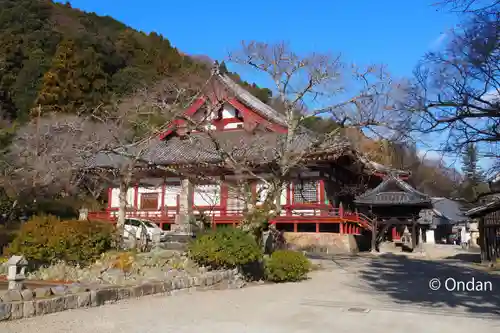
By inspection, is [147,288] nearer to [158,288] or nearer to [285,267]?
[158,288]

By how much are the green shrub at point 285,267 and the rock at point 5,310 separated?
25.6 feet

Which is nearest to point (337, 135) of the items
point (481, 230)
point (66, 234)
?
point (66, 234)

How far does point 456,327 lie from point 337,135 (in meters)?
9.08

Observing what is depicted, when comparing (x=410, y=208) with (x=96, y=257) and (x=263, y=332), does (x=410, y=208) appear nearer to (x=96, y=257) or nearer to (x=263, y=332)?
(x=96, y=257)

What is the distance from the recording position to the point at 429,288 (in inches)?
497

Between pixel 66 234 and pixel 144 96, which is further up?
pixel 144 96

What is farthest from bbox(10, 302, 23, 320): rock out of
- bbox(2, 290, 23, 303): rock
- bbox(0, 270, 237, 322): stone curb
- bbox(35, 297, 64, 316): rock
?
bbox(35, 297, 64, 316): rock

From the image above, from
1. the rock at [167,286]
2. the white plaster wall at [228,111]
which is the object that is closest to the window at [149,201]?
the white plaster wall at [228,111]

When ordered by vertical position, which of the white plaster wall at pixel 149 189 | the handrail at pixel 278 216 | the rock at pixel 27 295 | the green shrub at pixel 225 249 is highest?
the white plaster wall at pixel 149 189

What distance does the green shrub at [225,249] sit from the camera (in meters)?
12.7

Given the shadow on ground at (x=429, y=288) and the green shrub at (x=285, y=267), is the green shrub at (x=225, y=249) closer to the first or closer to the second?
the green shrub at (x=285, y=267)

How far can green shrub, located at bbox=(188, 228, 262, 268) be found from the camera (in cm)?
1269

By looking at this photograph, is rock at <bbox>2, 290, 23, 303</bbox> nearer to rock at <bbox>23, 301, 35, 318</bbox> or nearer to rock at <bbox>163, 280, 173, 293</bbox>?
rock at <bbox>23, 301, 35, 318</bbox>

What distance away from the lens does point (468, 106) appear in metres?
8.14
